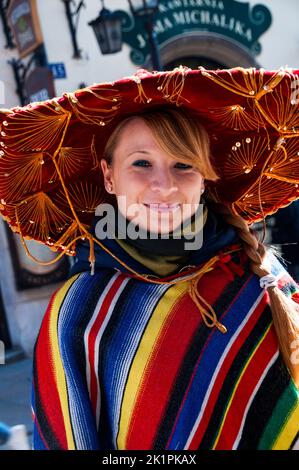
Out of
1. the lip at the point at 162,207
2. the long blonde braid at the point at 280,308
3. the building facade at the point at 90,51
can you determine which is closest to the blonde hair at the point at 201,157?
the long blonde braid at the point at 280,308

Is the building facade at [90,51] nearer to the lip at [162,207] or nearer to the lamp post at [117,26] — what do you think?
the lamp post at [117,26]

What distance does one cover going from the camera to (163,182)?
155cm

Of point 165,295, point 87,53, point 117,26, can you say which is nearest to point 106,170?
point 165,295

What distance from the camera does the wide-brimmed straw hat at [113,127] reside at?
1.50 metres

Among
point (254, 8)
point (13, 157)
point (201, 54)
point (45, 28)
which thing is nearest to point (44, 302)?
point (45, 28)

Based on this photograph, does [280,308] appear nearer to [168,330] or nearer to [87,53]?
[168,330]

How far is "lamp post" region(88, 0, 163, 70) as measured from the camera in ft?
16.1
